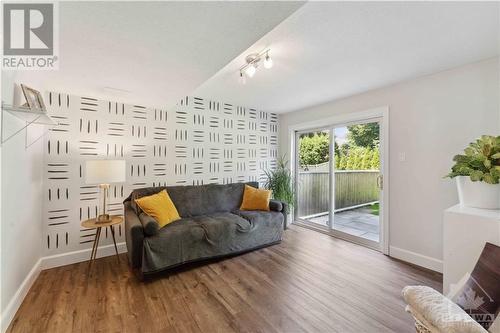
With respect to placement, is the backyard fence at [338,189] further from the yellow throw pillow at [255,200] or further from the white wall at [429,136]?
the yellow throw pillow at [255,200]

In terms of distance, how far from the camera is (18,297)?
6.07 ft

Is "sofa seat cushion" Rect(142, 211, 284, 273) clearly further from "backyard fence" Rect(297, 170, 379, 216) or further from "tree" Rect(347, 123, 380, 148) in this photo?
"tree" Rect(347, 123, 380, 148)

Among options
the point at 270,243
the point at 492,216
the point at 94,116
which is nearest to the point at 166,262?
the point at 270,243

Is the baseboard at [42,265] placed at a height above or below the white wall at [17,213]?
below

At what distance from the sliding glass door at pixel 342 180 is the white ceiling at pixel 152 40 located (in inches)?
102

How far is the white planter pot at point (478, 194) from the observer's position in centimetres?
158

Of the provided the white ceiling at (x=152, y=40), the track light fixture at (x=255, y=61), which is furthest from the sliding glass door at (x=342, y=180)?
the white ceiling at (x=152, y=40)

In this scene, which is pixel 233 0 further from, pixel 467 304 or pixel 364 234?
pixel 364 234

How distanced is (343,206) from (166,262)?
2963mm

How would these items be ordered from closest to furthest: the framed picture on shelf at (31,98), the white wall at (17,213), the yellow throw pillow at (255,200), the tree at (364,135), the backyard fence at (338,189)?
the white wall at (17,213), the framed picture on shelf at (31,98), the tree at (364,135), the backyard fence at (338,189), the yellow throw pillow at (255,200)

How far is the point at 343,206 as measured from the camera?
3.76 meters

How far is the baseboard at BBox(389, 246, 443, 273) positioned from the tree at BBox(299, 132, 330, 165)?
1.73 metres

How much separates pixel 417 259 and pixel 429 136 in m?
1.54

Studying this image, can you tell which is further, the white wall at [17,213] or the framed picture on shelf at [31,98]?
Result: the framed picture on shelf at [31,98]
